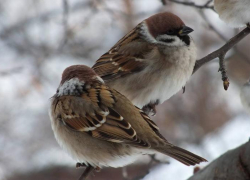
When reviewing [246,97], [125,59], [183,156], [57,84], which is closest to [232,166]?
[183,156]

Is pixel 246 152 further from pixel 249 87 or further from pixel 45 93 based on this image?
pixel 45 93

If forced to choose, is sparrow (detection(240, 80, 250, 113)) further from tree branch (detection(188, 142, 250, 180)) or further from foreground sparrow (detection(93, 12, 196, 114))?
tree branch (detection(188, 142, 250, 180))

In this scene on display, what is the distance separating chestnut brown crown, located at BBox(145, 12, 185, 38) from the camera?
12.9ft

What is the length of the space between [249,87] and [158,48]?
0.83 meters

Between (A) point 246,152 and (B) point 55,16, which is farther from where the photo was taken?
(B) point 55,16

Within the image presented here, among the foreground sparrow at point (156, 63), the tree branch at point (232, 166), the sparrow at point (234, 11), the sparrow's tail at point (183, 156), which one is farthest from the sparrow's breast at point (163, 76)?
the tree branch at point (232, 166)

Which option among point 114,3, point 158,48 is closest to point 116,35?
point 114,3

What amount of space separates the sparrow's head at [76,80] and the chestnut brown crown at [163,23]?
79 cm

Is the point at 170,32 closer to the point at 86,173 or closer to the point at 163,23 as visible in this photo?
the point at 163,23

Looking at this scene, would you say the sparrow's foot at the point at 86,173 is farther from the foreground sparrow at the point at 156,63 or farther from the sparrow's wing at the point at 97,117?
the foreground sparrow at the point at 156,63

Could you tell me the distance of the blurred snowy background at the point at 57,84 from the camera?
6.10 metres

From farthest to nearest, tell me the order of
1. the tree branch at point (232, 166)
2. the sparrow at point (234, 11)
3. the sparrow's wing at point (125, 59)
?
the sparrow's wing at point (125, 59), the sparrow at point (234, 11), the tree branch at point (232, 166)

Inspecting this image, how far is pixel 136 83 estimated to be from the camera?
4.06m

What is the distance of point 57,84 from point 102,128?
352 centimetres
